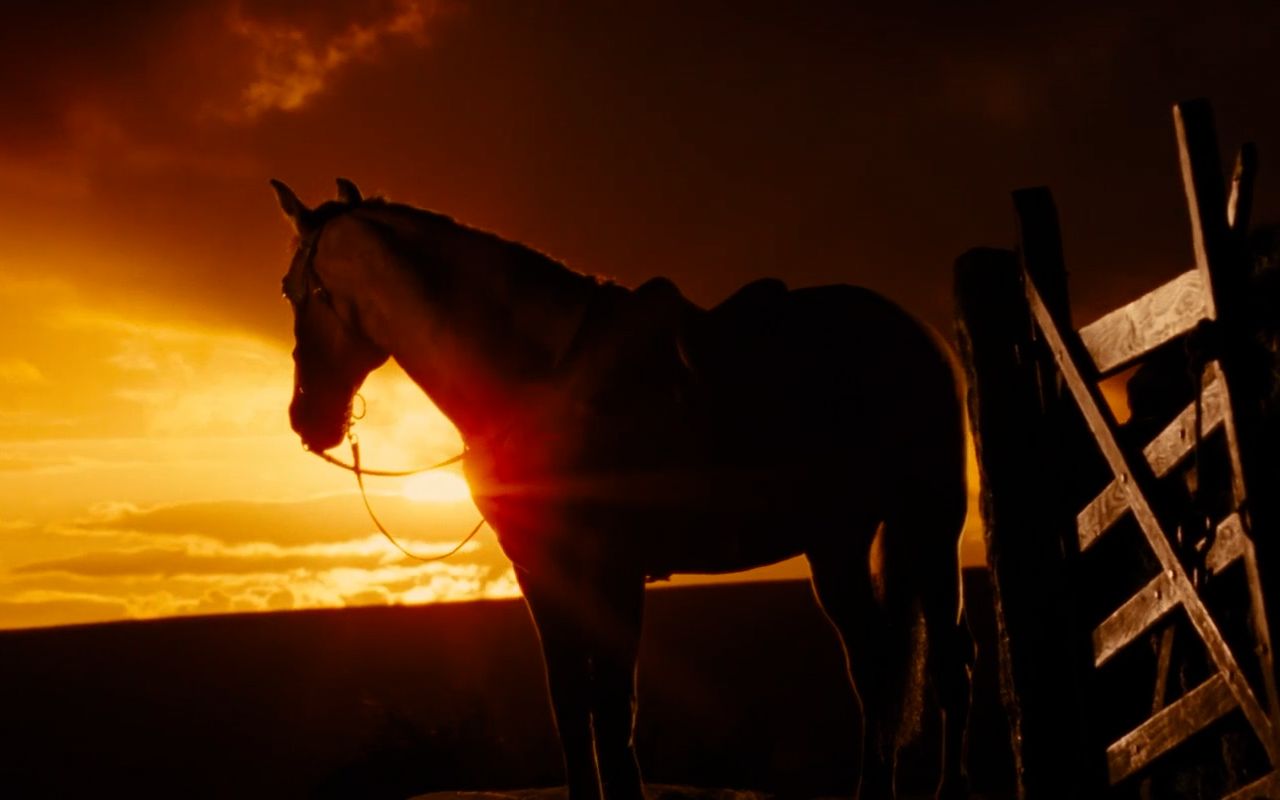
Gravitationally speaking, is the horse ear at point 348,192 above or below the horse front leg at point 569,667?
above

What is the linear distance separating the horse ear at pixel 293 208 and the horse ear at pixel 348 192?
19cm

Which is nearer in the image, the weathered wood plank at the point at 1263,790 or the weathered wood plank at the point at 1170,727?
the weathered wood plank at the point at 1263,790

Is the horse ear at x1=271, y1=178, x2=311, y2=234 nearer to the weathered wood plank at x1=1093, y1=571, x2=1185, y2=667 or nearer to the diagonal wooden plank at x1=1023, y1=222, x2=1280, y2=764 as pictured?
the diagonal wooden plank at x1=1023, y1=222, x2=1280, y2=764

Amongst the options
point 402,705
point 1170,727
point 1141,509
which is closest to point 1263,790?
point 1170,727

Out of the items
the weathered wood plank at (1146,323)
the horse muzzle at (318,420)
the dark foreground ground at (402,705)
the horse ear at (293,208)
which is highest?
the horse ear at (293,208)

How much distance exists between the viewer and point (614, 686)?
4.87 m

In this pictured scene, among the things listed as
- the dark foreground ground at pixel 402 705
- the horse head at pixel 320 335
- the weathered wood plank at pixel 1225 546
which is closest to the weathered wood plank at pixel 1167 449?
the weathered wood plank at pixel 1225 546

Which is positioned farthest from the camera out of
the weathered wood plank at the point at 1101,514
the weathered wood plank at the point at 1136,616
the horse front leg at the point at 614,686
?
the horse front leg at the point at 614,686

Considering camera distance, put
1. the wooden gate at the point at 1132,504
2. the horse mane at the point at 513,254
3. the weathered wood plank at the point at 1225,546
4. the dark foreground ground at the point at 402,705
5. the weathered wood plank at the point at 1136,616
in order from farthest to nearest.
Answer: the dark foreground ground at the point at 402,705, the horse mane at the point at 513,254, the weathered wood plank at the point at 1136,616, the weathered wood plank at the point at 1225,546, the wooden gate at the point at 1132,504

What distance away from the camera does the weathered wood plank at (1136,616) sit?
400 cm

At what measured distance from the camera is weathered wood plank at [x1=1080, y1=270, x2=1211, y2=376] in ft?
12.3

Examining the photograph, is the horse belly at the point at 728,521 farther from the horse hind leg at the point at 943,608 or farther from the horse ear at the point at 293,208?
the horse ear at the point at 293,208

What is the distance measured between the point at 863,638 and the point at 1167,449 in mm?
2294

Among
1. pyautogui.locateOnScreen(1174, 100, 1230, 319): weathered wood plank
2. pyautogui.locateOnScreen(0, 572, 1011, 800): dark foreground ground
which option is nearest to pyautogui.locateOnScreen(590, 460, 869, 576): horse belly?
pyautogui.locateOnScreen(1174, 100, 1230, 319): weathered wood plank
